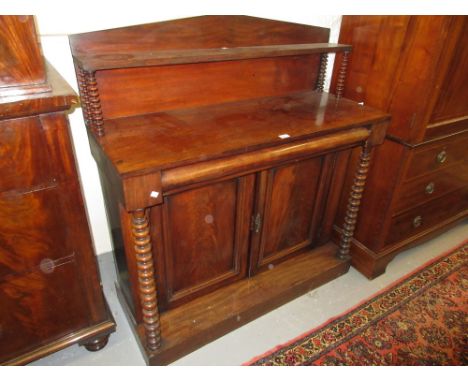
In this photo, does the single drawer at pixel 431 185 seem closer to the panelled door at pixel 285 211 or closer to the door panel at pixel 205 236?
the panelled door at pixel 285 211

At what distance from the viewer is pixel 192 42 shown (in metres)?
1.42

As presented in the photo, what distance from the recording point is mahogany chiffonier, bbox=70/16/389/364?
3.79 ft

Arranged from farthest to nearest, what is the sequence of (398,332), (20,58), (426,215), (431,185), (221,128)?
(426,215), (431,185), (398,332), (221,128), (20,58)

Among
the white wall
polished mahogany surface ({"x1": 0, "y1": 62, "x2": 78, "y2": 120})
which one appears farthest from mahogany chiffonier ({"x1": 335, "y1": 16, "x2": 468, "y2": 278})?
polished mahogany surface ({"x1": 0, "y1": 62, "x2": 78, "y2": 120})

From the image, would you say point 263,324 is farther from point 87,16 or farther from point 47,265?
point 87,16

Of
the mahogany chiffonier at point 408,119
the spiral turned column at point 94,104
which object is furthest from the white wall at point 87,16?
the mahogany chiffonier at point 408,119

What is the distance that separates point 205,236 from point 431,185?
1.32 meters

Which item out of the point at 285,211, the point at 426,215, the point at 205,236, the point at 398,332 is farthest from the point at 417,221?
the point at 205,236

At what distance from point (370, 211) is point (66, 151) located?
1.53m

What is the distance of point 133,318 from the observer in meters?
1.54

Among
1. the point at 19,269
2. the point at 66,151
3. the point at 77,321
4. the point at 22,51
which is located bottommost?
the point at 77,321

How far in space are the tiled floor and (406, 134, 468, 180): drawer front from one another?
627 millimetres

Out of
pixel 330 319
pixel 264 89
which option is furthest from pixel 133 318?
pixel 264 89

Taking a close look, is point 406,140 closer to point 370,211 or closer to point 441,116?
point 441,116
